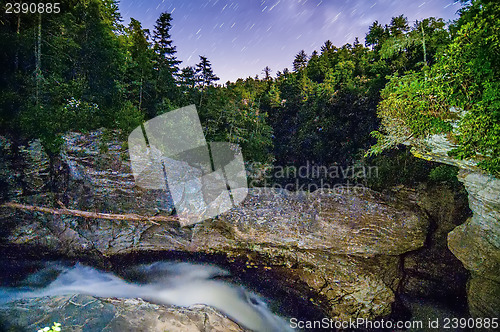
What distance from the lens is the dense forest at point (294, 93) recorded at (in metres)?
4.83

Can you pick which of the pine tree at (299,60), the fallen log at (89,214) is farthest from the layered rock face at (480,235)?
the pine tree at (299,60)

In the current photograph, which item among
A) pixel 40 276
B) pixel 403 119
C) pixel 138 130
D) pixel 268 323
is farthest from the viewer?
pixel 138 130

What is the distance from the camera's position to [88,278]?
8828mm

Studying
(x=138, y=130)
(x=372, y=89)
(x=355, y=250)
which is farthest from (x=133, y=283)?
(x=372, y=89)

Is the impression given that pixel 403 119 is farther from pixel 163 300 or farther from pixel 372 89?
pixel 163 300

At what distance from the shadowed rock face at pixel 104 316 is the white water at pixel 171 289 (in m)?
1.21

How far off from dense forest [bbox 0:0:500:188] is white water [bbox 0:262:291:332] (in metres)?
6.09

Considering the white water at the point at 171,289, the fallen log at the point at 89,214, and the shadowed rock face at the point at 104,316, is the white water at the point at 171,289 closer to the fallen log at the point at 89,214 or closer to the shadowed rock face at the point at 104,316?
the shadowed rock face at the point at 104,316

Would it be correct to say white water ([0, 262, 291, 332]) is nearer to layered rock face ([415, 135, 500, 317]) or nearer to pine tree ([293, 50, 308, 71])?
layered rock face ([415, 135, 500, 317])

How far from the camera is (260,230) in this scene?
948 cm

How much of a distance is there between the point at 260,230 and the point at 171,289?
459cm

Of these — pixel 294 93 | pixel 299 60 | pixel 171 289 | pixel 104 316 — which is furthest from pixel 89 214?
pixel 299 60

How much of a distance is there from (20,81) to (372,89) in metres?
18.8

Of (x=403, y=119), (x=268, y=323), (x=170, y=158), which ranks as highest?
(x=403, y=119)
